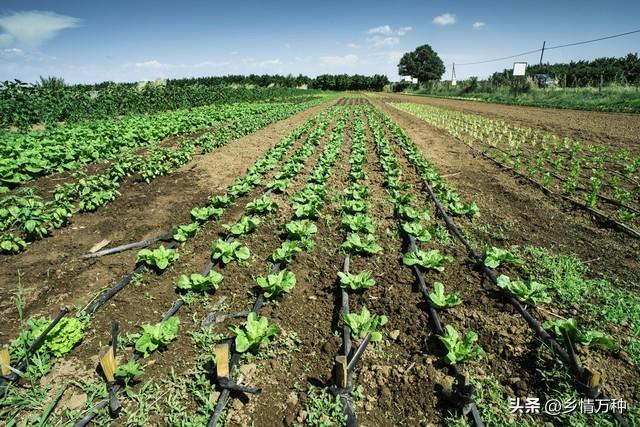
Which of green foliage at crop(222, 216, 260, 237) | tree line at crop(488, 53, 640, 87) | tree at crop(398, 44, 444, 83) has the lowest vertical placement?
green foliage at crop(222, 216, 260, 237)

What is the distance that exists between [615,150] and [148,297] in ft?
45.5

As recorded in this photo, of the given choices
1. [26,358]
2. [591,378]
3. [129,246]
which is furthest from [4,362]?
[591,378]

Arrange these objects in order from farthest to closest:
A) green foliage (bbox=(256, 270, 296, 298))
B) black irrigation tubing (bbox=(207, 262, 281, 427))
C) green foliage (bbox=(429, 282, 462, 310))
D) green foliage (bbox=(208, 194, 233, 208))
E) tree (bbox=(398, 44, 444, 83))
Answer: tree (bbox=(398, 44, 444, 83)), green foliage (bbox=(208, 194, 233, 208)), green foliage (bbox=(256, 270, 296, 298)), green foliage (bbox=(429, 282, 462, 310)), black irrigation tubing (bbox=(207, 262, 281, 427))

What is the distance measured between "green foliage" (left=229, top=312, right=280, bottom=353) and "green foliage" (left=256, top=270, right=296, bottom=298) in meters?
0.59

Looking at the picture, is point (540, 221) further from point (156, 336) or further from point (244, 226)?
point (156, 336)

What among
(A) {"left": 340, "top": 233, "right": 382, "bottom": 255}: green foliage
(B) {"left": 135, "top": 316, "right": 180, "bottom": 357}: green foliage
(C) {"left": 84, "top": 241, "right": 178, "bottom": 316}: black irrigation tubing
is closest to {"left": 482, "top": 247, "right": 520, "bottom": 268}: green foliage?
(A) {"left": 340, "top": 233, "right": 382, "bottom": 255}: green foliage

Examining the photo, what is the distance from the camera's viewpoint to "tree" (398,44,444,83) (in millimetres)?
102000

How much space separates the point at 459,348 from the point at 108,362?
115 inches

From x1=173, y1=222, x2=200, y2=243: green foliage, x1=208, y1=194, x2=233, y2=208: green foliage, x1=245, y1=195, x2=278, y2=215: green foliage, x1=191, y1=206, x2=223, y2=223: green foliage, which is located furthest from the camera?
x1=208, y1=194, x2=233, y2=208: green foliage

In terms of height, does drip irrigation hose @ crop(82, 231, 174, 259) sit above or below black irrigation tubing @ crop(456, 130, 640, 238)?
below

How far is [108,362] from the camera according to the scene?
8.15ft

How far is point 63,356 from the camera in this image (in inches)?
118

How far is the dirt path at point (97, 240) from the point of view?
3797 millimetres

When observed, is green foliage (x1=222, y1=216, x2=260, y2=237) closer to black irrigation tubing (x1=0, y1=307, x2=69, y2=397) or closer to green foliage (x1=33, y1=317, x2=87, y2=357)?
green foliage (x1=33, y1=317, x2=87, y2=357)
